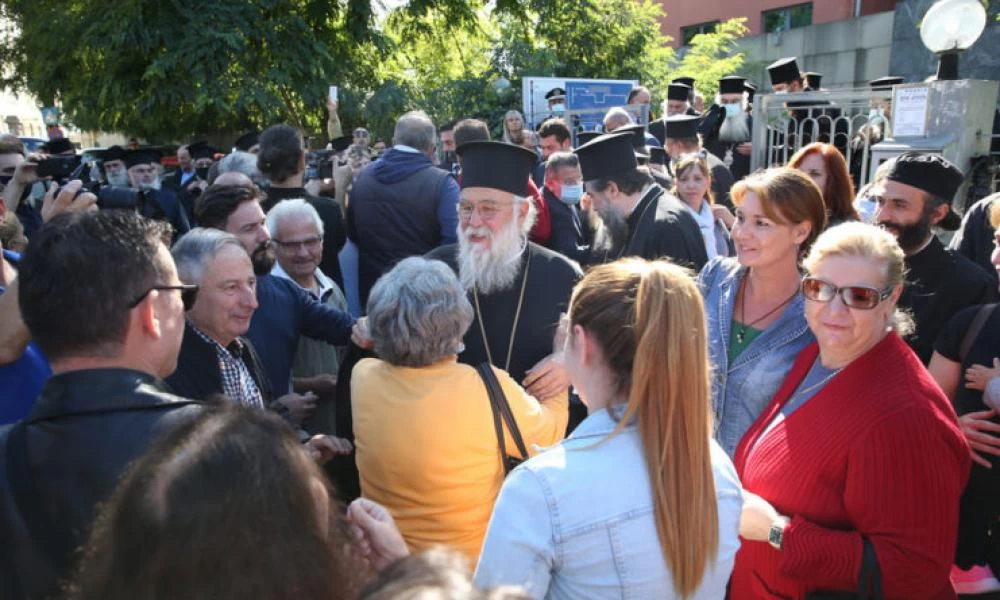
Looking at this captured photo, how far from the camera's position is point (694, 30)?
27250 millimetres

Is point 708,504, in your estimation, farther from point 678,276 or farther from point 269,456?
point 269,456

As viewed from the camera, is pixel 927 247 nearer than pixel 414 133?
Yes

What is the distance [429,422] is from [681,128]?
193 inches

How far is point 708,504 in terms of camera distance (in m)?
1.41

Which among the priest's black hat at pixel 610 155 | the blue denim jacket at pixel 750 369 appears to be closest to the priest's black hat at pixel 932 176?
the blue denim jacket at pixel 750 369

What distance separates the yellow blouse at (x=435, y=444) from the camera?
1.99 m

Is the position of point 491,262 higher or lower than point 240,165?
lower

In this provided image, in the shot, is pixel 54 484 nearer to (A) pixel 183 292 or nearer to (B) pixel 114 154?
(A) pixel 183 292

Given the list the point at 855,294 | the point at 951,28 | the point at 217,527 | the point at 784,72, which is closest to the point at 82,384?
the point at 217,527

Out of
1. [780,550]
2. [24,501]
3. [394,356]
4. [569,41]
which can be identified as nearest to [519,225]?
[394,356]

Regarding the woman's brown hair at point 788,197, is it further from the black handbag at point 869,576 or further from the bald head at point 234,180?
the bald head at point 234,180

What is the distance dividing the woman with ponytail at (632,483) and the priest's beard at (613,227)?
304cm

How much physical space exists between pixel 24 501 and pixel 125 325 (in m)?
0.38

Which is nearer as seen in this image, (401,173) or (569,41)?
(401,173)
